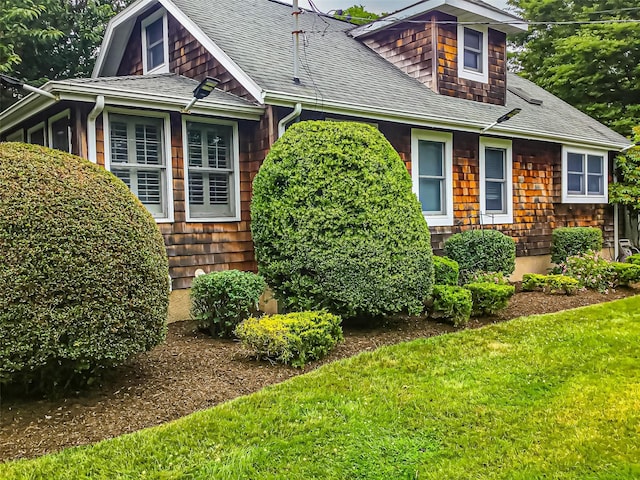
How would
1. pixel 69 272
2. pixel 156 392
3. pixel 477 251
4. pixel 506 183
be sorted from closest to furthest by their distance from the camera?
pixel 69 272 < pixel 156 392 < pixel 477 251 < pixel 506 183

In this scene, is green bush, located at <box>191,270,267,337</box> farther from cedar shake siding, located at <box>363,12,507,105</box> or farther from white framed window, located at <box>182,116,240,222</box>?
cedar shake siding, located at <box>363,12,507,105</box>

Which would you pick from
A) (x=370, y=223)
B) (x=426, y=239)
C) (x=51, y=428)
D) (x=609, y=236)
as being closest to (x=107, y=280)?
(x=51, y=428)

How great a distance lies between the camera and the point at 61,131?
297 inches

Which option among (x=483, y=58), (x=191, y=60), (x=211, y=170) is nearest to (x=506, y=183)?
(x=483, y=58)

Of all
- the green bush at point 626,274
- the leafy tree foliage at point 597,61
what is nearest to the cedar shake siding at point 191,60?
the green bush at point 626,274

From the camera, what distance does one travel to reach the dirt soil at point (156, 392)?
3.71m

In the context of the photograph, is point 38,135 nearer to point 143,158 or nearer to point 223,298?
point 143,158

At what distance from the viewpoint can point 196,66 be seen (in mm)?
9156

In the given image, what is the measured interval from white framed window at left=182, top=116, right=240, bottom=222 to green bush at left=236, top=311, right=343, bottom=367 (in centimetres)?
265

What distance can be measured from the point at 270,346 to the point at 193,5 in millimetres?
7391

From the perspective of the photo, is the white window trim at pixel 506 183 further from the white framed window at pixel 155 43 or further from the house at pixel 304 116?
the white framed window at pixel 155 43

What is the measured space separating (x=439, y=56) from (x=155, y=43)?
18.1ft

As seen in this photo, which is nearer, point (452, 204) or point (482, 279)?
point (482, 279)

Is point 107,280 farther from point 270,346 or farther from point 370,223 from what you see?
point 370,223
